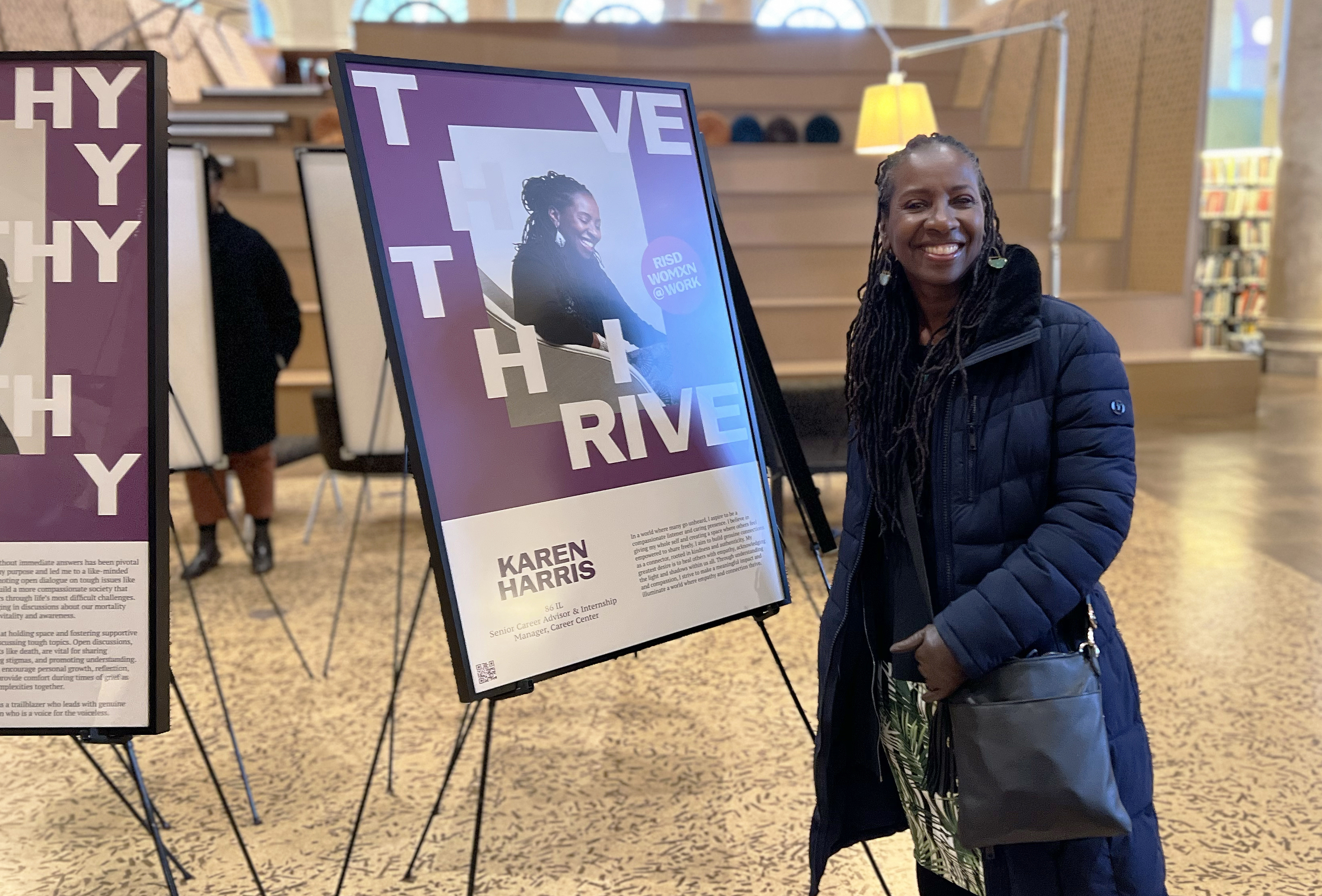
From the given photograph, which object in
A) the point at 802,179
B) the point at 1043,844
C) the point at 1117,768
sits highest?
the point at 802,179

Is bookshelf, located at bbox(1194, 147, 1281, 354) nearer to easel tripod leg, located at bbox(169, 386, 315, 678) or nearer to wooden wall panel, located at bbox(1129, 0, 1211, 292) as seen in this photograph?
wooden wall panel, located at bbox(1129, 0, 1211, 292)

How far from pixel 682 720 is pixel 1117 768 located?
1.47m

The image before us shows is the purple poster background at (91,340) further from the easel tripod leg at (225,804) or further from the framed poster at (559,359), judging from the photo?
the framed poster at (559,359)

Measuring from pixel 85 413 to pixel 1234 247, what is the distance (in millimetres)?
10578

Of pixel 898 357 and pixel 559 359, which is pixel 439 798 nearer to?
pixel 559 359

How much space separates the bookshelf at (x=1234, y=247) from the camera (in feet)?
30.7

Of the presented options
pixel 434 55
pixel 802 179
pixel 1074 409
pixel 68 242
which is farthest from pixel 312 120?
pixel 1074 409

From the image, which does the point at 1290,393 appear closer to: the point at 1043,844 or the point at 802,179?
the point at 802,179

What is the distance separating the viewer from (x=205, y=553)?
3816 millimetres

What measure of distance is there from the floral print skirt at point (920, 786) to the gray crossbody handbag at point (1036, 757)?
0.12m

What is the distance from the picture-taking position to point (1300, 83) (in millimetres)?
7758

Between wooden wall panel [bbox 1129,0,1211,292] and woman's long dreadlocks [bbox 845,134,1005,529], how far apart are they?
6.32m

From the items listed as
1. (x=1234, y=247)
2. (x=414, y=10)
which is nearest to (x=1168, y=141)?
(x=1234, y=247)

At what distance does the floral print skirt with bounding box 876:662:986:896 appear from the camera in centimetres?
128
